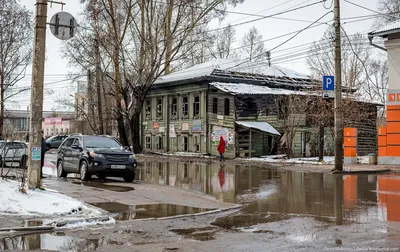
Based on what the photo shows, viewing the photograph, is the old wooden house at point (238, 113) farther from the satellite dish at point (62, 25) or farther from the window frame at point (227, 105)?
the satellite dish at point (62, 25)

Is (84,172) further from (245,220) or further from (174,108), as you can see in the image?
(174,108)

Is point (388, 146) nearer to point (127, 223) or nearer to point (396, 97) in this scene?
point (396, 97)

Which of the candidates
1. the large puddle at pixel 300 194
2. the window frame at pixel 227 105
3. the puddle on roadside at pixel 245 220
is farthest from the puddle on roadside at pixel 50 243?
the window frame at pixel 227 105

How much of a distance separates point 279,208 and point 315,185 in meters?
5.61

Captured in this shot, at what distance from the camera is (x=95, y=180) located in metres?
17.6

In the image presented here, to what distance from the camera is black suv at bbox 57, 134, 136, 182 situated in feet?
55.1

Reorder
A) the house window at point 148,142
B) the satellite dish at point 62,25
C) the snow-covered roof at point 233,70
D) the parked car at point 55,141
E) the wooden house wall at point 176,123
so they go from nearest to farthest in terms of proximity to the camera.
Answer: the satellite dish at point 62,25
the wooden house wall at point 176,123
the snow-covered roof at point 233,70
the house window at point 148,142
the parked car at point 55,141

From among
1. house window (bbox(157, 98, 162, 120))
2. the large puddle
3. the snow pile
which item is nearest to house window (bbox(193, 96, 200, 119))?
house window (bbox(157, 98, 162, 120))

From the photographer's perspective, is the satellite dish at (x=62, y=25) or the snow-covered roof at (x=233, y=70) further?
the snow-covered roof at (x=233, y=70)

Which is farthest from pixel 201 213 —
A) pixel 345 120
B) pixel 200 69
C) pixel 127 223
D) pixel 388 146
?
pixel 200 69

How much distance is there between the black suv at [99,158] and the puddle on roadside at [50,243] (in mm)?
8890

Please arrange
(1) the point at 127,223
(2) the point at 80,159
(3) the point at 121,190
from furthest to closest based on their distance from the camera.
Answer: (2) the point at 80,159 < (3) the point at 121,190 < (1) the point at 127,223

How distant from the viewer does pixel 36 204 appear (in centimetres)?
991

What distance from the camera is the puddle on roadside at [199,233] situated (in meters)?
7.93
